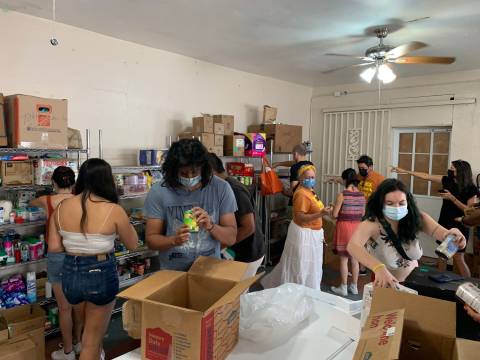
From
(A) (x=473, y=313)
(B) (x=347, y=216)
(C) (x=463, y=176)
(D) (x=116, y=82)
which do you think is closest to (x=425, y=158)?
(C) (x=463, y=176)

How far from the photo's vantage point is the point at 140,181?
3.48m

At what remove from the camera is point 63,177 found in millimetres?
2707

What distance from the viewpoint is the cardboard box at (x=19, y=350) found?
2.36 meters

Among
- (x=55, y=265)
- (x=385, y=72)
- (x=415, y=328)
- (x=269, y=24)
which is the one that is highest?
(x=269, y=24)

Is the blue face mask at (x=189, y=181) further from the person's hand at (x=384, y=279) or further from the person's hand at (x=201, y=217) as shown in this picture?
the person's hand at (x=384, y=279)

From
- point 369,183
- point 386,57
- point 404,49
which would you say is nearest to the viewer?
point 404,49

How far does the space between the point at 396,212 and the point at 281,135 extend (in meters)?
3.24

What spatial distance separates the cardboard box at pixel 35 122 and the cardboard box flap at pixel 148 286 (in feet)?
6.25

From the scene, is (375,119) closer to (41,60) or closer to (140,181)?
(140,181)

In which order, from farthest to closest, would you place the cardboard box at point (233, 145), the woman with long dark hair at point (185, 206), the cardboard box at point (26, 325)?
the cardboard box at point (233, 145) → the cardboard box at point (26, 325) → the woman with long dark hair at point (185, 206)

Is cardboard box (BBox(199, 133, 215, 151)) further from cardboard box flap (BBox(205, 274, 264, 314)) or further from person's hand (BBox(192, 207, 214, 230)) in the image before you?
cardboard box flap (BBox(205, 274, 264, 314))

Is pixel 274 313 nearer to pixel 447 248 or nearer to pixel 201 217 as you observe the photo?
pixel 201 217

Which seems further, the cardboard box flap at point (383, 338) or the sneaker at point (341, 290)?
the sneaker at point (341, 290)

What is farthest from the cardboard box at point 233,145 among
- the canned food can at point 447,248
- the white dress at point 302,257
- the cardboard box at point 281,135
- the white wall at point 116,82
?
the canned food can at point 447,248
